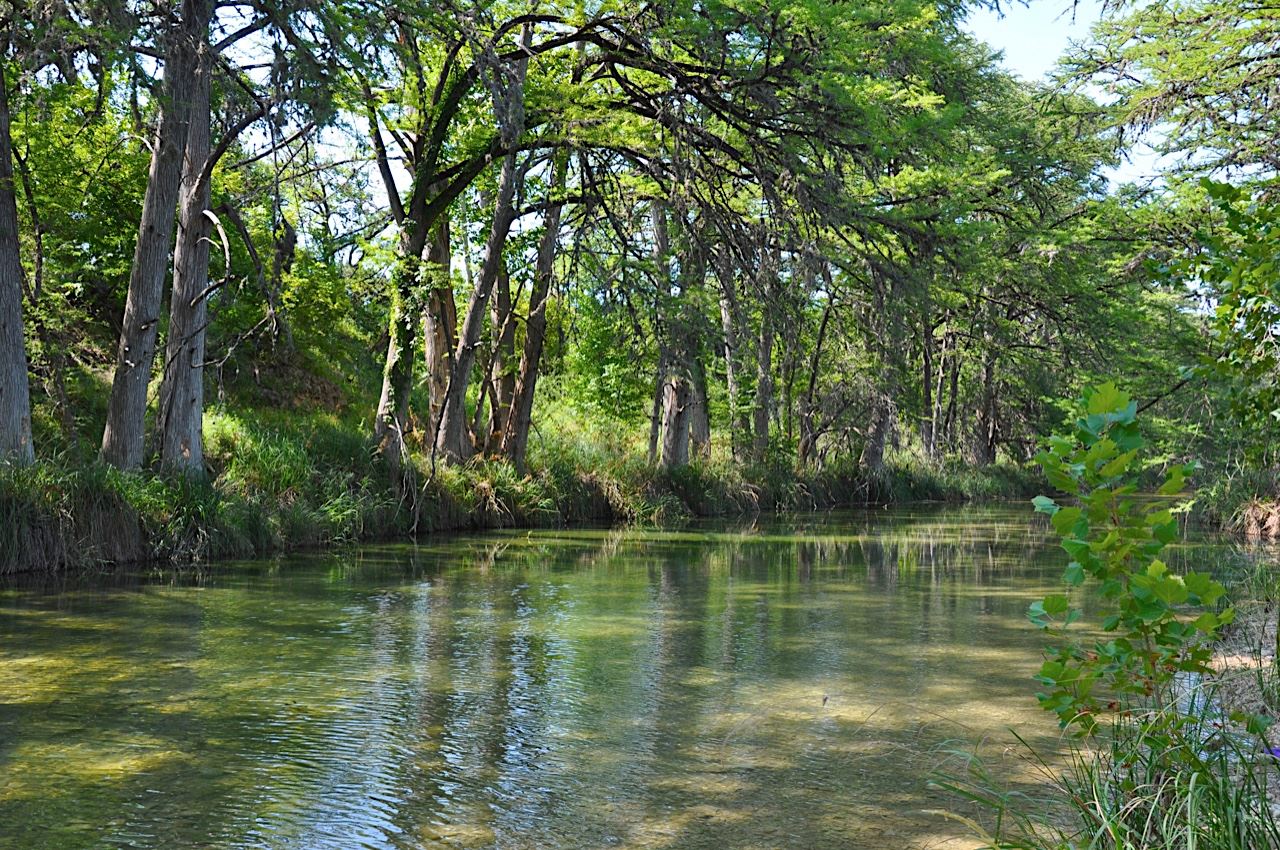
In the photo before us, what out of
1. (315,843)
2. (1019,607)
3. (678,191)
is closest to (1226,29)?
(678,191)

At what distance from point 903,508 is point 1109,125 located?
45.1 feet

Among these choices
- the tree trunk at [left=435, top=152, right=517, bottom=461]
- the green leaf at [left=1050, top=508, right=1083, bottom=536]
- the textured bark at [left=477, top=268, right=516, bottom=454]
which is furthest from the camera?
the textured bark at [left=477, top=268, right=516, bottom=454]

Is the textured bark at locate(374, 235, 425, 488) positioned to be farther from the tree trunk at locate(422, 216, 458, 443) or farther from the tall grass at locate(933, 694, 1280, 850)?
the tall grass at locate(933, 694, 1280, 850)

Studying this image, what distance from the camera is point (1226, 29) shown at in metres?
14.5

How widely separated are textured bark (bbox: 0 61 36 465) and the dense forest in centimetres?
3

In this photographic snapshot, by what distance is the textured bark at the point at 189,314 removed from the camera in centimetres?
1311

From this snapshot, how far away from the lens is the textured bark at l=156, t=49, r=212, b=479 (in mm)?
13109

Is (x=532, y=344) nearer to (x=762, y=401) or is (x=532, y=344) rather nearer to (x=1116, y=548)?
(x=762, y=401)

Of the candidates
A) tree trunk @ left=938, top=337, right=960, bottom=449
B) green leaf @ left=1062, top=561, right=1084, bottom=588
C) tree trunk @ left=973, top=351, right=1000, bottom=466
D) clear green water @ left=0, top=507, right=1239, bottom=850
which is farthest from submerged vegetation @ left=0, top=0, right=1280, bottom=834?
tree trunk @ left=973, top=351, right=1000, bottom=466

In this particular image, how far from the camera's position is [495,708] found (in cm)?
632

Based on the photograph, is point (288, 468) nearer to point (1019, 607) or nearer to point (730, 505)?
point (1019, 607)

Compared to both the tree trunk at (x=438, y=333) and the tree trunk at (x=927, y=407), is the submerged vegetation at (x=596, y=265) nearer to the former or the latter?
the tree trunk at (x=438, y=333)

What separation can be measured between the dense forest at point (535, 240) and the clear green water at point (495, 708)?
2.17m

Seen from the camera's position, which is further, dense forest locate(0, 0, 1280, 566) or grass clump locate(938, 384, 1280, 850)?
dense forest locate(0, 0, 1280, 566)
